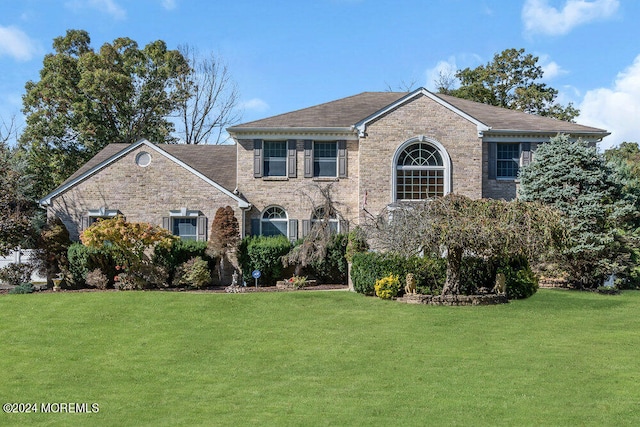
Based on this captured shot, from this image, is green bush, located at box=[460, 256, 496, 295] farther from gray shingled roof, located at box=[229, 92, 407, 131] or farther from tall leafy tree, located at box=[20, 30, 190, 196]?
tall leafy tree, located at box=[20, 30, 190, 196]

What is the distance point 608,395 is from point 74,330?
11660 millimetres

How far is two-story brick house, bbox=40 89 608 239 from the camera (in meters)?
24.8

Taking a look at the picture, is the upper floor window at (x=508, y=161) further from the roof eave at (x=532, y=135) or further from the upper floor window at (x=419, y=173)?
the upper floor window at (x=419, y=173)

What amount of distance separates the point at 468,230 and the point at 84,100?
2804 cm

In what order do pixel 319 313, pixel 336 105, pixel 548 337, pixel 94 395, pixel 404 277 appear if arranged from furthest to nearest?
pixel 336 105, pixel 404 277, pixel 319 313, pixel 548 337, pixel 94 395

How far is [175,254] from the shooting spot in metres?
23.0

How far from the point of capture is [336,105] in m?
28.6

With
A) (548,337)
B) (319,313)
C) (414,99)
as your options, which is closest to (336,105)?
(414,99)

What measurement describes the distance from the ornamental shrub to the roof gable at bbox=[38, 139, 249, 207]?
8.00 meters

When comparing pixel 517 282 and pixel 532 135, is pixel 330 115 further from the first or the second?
pixel 517 282

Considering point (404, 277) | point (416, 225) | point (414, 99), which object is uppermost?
point (414, 99)

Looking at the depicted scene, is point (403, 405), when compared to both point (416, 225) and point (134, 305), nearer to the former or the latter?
point (416, 225)

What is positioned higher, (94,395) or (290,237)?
(290,237)

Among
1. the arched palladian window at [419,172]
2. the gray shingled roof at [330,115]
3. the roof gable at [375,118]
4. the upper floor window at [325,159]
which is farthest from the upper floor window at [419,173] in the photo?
the upper floor window at [325,159]
